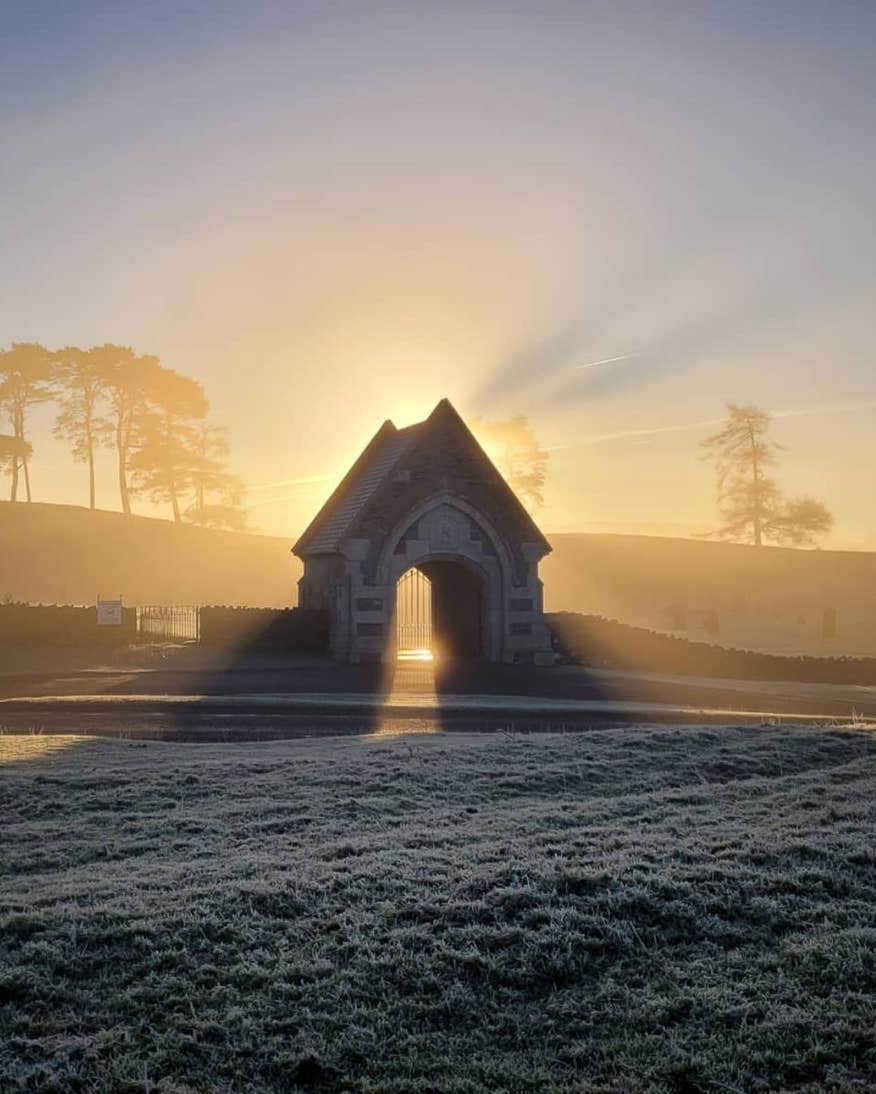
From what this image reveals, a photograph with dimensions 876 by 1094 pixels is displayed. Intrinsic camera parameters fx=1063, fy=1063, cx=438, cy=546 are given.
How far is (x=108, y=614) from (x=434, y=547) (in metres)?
12.4

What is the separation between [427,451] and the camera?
34.5 meters

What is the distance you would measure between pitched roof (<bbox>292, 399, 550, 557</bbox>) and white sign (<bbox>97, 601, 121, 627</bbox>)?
22.0 ft

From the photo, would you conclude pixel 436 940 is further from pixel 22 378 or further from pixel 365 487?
pixel 22 378

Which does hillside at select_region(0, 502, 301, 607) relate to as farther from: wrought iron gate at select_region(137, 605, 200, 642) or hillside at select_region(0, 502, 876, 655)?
wrought iron gate at select_region(137, 605, 200, 642)

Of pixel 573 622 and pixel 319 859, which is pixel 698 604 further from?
pixel 319 859

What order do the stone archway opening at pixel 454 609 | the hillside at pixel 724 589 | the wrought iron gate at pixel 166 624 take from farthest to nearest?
the hillside at pixel 724 589 → the wrought iron gate at pixel 166 624 → the stone archway opening at pixel 454 609

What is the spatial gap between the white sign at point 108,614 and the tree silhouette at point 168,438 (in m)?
51.4

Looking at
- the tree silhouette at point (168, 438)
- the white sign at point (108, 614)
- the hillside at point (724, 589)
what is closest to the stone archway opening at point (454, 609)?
the white sign at point (108, 614)

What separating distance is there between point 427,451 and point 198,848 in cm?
2470

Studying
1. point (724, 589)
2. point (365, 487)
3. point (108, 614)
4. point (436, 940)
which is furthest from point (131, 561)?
point (436, 940)

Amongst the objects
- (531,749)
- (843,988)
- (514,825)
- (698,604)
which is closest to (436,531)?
(531,749)

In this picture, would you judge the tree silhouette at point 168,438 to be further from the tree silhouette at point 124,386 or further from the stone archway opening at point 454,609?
the stone archway opening at point 454,609

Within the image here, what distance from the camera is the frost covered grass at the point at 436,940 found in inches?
241

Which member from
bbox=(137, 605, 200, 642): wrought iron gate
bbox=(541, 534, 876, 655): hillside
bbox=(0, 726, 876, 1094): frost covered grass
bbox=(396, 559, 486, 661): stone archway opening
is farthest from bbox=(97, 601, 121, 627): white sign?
bbox=(541, 534, 876, 655): hillside
